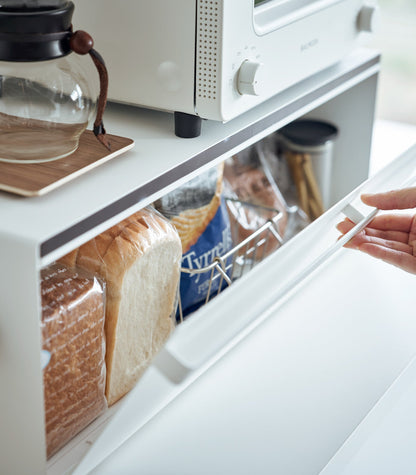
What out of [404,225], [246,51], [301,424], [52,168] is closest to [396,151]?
[404,225]

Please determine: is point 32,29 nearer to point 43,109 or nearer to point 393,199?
point 43,109

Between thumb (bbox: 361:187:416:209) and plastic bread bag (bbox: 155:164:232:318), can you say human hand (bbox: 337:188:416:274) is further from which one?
plastic bread bag (bbox: 155:164:232:318)

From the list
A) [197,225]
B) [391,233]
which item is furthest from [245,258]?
[391,233]

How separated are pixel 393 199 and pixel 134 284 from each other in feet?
1.32

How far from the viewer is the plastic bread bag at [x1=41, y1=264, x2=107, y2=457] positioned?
83cm

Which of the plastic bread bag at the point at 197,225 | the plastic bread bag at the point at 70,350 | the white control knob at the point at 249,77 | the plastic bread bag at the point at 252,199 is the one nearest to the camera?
the plastic bread bag at the point at 70,350

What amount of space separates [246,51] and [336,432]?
0.51m

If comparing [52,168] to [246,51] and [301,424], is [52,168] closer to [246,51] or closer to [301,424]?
[246,51]

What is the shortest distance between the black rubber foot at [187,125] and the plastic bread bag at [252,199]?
42 centimetres

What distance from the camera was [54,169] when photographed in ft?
2.66

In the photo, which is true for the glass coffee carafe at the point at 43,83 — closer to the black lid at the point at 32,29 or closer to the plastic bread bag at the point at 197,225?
the black lid at the point at 32,29

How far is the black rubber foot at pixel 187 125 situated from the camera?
0.95m

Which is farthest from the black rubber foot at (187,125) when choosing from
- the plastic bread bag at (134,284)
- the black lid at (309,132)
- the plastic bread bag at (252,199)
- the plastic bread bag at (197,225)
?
the black lid at (309,132)

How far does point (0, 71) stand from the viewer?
78 centimetres
